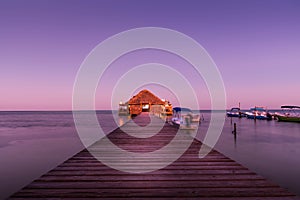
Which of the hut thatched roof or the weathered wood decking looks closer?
the weathered wood decking

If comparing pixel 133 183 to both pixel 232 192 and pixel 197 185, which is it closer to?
pixel 197 185

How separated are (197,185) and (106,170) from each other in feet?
7.79

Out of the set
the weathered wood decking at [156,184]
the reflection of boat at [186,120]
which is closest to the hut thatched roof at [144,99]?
the reflection of boat at [186,120]

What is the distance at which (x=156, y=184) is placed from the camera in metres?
4.82

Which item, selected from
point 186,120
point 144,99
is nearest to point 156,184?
point 186,120

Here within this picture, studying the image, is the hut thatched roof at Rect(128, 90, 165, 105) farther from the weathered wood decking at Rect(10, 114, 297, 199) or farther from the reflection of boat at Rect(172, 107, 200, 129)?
the weathered wood decking at Rect(10, 114, 297, 199)

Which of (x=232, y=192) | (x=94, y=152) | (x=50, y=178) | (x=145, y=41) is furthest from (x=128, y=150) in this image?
(x=145, y=41)

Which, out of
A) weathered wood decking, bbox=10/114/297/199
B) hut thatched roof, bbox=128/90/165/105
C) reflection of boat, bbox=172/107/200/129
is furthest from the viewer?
hut thatched roof, bbox=128/90/165/105

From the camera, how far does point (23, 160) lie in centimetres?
1669

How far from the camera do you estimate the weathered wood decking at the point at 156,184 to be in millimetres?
4215

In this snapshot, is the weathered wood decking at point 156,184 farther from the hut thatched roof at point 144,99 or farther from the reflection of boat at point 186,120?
the hut thatched roof at point 144,99

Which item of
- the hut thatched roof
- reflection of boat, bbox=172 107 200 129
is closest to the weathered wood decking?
reflection of boat, bbox=172 107 200 129

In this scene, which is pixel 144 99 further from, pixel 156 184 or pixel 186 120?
pixel 156 184

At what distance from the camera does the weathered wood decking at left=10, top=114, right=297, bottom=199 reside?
13.8ft
